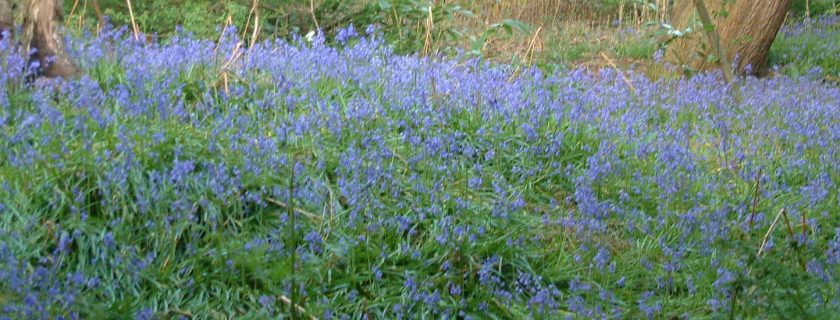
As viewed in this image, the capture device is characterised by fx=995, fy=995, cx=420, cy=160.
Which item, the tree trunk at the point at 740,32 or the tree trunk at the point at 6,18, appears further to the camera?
the tree trunk at the point at 740,32

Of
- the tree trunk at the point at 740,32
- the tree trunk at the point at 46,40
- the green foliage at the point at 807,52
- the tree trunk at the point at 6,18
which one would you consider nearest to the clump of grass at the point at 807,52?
the green foliage at the point at 807,52

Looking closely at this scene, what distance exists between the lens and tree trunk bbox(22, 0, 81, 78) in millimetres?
4984

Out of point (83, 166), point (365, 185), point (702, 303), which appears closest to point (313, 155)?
point (365, 185)

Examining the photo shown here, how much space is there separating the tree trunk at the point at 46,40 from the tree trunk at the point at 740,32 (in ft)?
18.4

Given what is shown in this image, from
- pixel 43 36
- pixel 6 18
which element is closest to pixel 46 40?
pixel 43 36

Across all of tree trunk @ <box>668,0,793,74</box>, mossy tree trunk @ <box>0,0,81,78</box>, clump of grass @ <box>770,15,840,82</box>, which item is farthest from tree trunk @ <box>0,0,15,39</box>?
clump of grass @ <box>770,15,840,82</box>

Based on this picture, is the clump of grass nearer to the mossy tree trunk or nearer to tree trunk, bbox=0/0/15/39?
the mossy tree trunk

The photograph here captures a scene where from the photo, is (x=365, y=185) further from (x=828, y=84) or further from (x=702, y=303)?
(x=828, y=84)

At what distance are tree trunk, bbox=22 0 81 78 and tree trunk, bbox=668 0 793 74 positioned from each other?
18.4 ft

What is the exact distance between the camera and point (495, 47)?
10.1 meters

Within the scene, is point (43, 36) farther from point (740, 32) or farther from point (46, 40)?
point (740, 32)

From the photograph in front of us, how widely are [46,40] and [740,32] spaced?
642cm

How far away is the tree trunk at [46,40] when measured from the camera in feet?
16.4

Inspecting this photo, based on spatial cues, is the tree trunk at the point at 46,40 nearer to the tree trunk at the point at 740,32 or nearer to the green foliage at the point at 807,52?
the tree trunk at the point at 740,32
